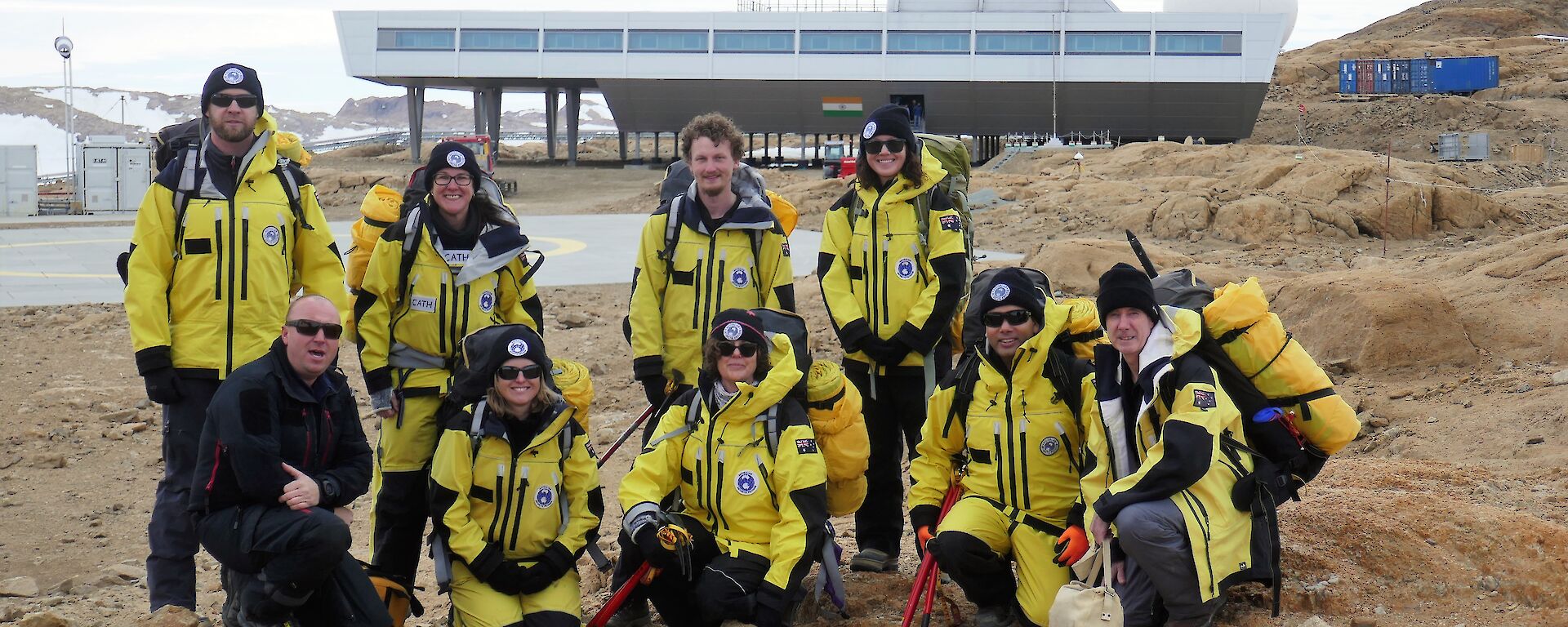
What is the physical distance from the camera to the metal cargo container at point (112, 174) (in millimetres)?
28422

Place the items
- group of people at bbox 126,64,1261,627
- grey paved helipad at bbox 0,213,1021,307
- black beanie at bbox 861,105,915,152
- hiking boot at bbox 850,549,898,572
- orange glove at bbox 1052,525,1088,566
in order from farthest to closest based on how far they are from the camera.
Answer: grey paved helipad at bbox 0,213,1021,307 < hiking boot at bbox 850,549,898,572 < black beanie at bbox 861,105,915,152 < orange glove at bbox 1052,525,1088,566 < group of people at bbox 126,64,1261,627

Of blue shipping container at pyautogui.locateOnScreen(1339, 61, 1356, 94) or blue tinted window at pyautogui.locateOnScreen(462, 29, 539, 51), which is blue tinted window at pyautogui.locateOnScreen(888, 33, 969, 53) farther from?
blue shipping container at pyautogui.locateOnScreen(1339, 61, 1356, 94)

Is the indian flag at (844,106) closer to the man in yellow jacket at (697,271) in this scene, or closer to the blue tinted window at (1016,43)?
the blue tinted window at (1016,43)

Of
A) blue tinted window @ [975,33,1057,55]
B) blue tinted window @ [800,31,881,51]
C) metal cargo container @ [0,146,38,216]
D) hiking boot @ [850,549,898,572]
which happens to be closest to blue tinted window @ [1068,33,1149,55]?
blue tinted window @ [975,33,1057,55]

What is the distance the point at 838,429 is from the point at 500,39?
4633 cm

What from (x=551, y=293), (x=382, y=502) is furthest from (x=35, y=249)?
(x=382, y=502)

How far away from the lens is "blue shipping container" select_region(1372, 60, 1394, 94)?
56.8 m

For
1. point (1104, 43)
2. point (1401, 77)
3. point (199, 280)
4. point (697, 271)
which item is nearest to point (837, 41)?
point (1104, 43)

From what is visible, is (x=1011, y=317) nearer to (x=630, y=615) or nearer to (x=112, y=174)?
(x=630, y=615)

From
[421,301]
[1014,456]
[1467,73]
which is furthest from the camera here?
[1467,73]

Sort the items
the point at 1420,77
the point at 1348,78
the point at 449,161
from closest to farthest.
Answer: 1. the point at 449,161
2. the point at 1420,77
3. the point at 1348,78

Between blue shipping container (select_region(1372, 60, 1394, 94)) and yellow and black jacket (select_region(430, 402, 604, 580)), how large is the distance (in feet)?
192

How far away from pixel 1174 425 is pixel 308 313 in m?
3.05

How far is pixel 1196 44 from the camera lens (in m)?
46.4
